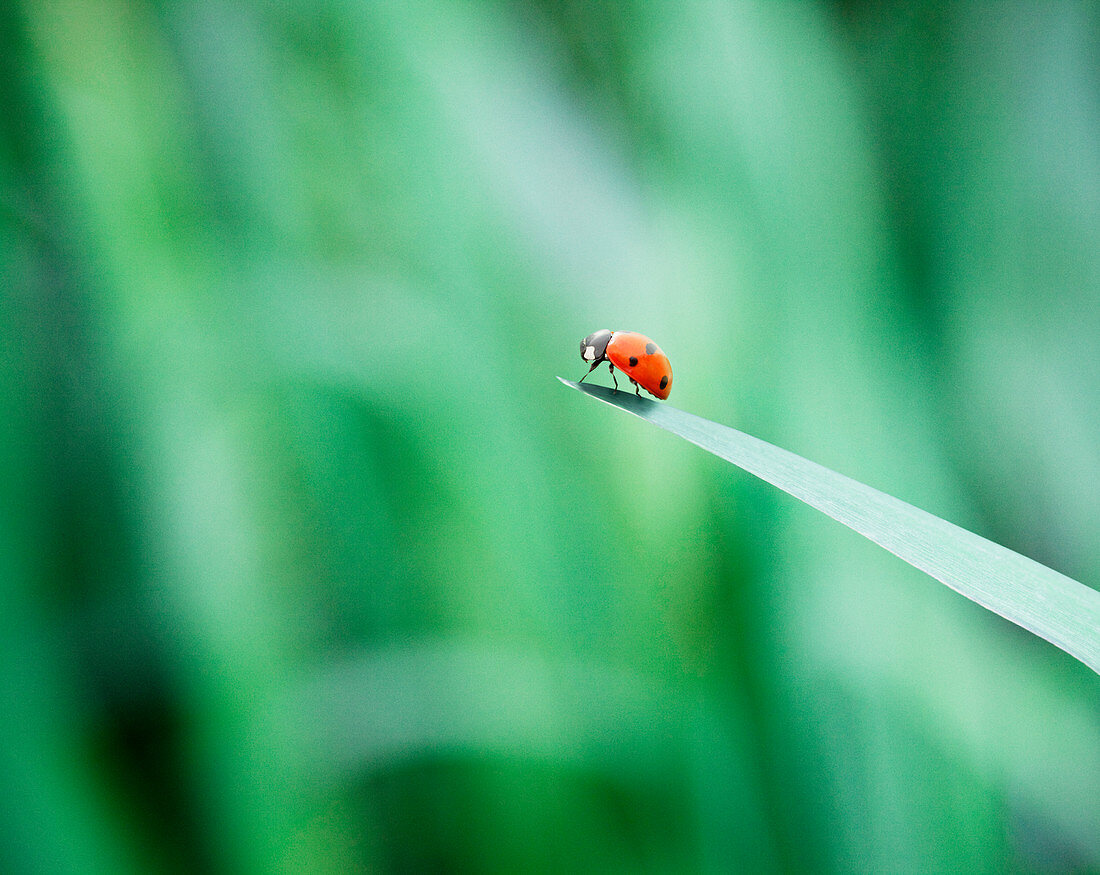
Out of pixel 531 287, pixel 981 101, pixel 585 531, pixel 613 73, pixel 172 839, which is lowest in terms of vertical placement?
pixel 172 839

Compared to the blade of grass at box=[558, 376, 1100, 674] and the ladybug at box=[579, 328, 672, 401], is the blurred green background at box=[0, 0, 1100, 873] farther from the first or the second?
the blade of grass at box=[558, 376, 1100, 674]

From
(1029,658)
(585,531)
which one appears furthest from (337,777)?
(1029,658)

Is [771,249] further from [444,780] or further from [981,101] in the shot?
[444,780]

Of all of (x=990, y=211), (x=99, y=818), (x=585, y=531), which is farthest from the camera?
→ (x=990, y=211)

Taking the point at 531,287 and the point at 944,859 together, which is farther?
the point at 531,287

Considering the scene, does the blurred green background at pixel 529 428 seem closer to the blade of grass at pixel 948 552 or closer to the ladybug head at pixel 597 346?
the ladybug head at pixel 597 346

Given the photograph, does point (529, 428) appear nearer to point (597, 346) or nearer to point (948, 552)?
point (597, 346)

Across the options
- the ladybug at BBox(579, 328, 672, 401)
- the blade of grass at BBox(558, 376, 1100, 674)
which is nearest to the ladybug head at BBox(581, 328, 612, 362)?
the ladybug at BBox(579, 328, 672, 401)
